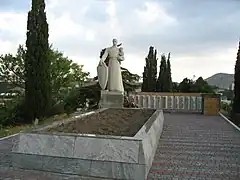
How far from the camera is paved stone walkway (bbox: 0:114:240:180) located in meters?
3.99

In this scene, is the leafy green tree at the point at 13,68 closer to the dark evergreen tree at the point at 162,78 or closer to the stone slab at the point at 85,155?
the dark evergreen tree at the point at 162,78

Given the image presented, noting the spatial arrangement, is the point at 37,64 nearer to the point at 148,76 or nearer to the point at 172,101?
the point at 172,101

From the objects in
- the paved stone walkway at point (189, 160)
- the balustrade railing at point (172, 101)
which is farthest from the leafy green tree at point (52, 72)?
the paved stone walkway at point (189, 160)

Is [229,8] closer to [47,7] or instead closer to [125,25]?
[125,25]

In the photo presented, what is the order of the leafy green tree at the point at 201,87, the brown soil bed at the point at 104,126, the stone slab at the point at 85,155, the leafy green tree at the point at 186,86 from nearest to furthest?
1. the stone slab at the point at 85,155
2. the brown soil bed at the point at 104,126
3. the leafy green tree at the point at 201,87
4. the leafy green tree at the point at 186,86

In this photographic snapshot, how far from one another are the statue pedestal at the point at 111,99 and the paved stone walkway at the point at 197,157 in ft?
13.0

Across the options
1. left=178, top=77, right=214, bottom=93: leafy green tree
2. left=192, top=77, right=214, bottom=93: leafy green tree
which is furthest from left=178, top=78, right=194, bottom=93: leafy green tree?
left=192, top=77, right=214, bottom=93: leafy green tree

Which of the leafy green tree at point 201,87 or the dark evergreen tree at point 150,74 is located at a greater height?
the dark evergreen tree at point 150,74

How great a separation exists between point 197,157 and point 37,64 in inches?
330

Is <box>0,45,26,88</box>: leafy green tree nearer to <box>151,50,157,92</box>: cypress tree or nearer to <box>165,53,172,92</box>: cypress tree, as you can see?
<box>151,50,157,92</box>: cypress tree

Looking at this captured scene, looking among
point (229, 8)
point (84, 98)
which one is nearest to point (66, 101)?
point (84, 98)

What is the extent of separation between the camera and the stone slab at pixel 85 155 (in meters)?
3.79

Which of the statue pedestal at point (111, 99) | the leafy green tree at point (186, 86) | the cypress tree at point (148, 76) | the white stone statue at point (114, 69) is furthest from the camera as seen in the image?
the cypress tree at point (148, 76)

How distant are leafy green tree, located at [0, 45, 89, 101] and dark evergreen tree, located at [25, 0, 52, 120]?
2.56 m
